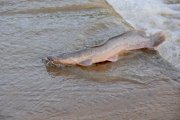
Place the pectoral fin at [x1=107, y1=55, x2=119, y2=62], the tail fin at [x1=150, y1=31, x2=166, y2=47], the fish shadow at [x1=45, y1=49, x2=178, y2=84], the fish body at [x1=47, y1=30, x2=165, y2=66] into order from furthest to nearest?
the tail fin at [x1=150, y1=31, x2=166, y2=47] → the pectoral fin at [x1=107, y1=55, x2=119, y2=62] → the fish body at [x1=47, y1=30, x2=165, y2=66] → the fish shadow at [x1=45, y1=49, x2=178, y2=84]

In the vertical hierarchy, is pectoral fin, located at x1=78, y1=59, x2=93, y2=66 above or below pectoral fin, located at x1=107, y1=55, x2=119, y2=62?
above

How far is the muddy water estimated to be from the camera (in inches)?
162

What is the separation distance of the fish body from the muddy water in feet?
0.24

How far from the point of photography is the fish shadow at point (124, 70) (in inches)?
187

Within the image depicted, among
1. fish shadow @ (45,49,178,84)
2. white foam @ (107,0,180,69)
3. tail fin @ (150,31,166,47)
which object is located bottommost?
fish shadow @ (45,49,178,84)

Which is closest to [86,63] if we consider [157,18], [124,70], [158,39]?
[124,70]

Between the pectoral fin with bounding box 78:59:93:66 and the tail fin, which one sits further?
the tail fin

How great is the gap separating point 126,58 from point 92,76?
640mm

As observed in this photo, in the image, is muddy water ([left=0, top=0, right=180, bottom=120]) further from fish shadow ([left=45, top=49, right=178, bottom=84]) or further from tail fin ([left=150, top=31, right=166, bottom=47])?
tail fin ([left=150, top=31, right=166, bottom=47])

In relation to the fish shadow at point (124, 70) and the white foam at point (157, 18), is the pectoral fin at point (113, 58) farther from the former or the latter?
the white foam at point (157, 18)

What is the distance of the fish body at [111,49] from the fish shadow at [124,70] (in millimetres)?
68

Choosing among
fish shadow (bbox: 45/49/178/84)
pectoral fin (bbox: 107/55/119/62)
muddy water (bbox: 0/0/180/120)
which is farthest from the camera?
pectoral fin (bbox: 107/55/119/62)

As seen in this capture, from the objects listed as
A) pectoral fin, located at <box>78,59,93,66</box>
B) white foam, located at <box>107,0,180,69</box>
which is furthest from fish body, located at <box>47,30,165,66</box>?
white foam, located at <box>107,0,180,69</box>

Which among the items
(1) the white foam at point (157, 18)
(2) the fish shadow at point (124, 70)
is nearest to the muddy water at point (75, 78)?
(2) the fish shadow at point (124, 70)
